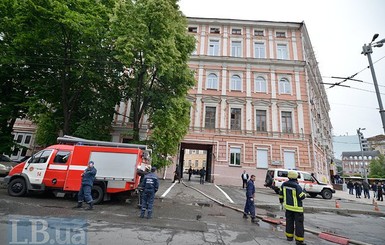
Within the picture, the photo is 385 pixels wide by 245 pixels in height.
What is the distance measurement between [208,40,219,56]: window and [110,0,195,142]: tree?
35.6ft

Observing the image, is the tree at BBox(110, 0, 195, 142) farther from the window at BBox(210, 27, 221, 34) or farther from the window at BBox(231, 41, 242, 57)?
the window at BBox(210, 27, 221, 34)

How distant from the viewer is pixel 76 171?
9.38 meters

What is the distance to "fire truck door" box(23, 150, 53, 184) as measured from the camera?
938 centimetres

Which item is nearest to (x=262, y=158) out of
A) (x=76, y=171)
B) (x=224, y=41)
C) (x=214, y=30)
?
(x=224, y=41)

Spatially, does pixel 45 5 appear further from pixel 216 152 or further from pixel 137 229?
pixel 216 152

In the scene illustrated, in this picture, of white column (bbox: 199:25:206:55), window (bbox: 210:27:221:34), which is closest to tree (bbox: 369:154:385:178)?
window (bbox: 210:27:221:34)

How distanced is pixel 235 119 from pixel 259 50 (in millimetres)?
9703

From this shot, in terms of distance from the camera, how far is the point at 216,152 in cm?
2291

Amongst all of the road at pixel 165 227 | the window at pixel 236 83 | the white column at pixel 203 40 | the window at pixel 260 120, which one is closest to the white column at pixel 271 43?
the window at pixel 236 83

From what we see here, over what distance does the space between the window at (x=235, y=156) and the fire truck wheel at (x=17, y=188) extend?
18.1 meters

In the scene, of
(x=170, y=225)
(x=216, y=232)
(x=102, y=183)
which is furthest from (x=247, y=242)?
(x=102, y=183)

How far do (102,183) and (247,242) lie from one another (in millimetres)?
6823

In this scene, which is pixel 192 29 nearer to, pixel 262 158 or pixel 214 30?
pixel 214 30

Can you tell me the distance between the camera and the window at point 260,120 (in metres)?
23.8
